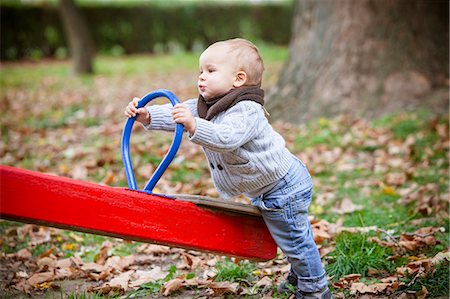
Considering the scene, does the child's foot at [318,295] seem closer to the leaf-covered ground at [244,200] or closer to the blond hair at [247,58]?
the leaf-covered ground at [244,200]

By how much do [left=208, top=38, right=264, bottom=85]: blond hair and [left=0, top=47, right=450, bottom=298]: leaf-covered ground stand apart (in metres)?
1.13

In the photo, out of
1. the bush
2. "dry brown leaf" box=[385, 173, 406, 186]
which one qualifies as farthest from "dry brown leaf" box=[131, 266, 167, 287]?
the bush

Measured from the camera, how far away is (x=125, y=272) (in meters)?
3.68

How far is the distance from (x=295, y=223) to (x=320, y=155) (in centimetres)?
308

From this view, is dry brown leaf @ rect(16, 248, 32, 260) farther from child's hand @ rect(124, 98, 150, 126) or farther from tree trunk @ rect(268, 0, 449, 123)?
tree trunk @ rect(268, 0, 449, 123)

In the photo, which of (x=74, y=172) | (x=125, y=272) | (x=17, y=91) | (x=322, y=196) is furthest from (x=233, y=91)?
(x=17, y=91)

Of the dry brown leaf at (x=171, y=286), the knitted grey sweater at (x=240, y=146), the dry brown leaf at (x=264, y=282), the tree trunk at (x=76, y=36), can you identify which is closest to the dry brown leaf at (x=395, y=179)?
the dry brown leaf at (x=264, y=282)

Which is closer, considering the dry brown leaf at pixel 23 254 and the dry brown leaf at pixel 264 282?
the dry brown leaf at pixel 264 282

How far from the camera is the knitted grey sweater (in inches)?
107

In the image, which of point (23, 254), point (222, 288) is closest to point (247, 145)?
point (222, 288)

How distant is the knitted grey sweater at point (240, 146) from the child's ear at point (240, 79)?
11 cm

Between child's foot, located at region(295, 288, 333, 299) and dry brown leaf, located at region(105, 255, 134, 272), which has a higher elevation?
child's foot, located at region(295, 288, 333, 299)

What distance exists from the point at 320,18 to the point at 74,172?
3.41 metres

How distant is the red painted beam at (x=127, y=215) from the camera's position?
8.58ft
